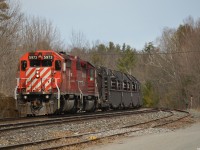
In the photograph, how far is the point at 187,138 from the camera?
1271 centimetres

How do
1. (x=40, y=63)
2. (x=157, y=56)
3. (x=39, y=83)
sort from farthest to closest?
(x=157, y=56)
(x=40, y=63)
(x=39, y=83)

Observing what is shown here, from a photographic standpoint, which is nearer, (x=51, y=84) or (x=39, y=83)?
(x=51, y=84)

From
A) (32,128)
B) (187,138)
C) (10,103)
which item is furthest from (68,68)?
(187,138)

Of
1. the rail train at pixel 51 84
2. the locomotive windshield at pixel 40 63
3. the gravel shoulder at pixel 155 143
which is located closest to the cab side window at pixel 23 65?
the rail train at pixel 51 84

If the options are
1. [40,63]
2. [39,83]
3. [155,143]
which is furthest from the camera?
[40,63]

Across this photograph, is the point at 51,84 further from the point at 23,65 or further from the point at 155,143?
the point at 155,143

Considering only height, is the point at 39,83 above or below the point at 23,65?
below

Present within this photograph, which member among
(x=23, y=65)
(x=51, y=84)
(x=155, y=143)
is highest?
(x=23, y=65)

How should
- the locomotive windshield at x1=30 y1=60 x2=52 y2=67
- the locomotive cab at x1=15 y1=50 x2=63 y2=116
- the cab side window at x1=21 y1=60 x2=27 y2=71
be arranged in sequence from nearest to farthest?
the locomotive cab at x1=15 y1=50 x2=63 y2=116 < the locomotive windshield at x1=30 y1=60 x2=52 y2=67 < the cab side window at x1=21 y1=60 x2=27 y2=71

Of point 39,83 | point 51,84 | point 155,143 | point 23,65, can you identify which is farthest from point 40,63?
point 155,143

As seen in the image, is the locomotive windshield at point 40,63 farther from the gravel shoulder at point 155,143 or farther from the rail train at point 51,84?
the gravel shoulder at point 155,143

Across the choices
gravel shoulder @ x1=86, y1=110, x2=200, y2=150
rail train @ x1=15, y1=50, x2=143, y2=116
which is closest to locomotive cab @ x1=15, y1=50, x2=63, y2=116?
rail train @ x1=15, y1=50, x2=143, y2=116

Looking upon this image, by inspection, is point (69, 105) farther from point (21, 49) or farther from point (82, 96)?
point (21, 49)

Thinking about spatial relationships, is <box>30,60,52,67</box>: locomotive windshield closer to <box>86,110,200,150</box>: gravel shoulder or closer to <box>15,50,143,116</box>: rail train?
<box>15,50,143,116</box>: rail train
